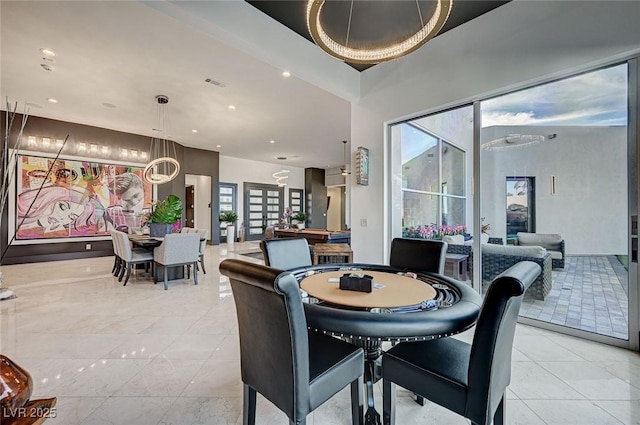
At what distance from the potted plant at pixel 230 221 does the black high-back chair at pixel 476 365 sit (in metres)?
9.18

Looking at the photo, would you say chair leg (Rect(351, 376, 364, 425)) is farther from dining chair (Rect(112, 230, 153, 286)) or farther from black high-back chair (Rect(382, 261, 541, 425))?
dining chair (Rect(112, 230, 153, 286))

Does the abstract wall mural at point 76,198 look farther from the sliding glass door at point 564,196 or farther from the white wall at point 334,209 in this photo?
the white wall at point 334,209

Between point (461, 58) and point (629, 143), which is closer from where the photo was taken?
point (629, 143)

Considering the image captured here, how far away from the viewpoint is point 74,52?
3.55 metres

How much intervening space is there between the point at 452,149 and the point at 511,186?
4.69 ft

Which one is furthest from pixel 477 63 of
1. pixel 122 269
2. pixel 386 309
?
pixel 122 269

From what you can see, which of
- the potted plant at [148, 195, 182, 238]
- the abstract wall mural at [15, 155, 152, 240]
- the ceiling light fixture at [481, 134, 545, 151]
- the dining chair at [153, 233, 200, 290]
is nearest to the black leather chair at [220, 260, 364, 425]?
the ceiling light fixture at [481, 134, 545, 151]

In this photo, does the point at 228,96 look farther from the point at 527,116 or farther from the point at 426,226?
the point at 527,116

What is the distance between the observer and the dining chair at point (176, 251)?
4227 millimetres

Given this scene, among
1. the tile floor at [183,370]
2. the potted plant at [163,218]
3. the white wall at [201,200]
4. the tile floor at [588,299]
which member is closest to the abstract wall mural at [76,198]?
the white wall at [201,200]

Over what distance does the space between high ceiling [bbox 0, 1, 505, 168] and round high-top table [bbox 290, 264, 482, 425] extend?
9.36 feet

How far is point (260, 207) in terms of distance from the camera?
1124 centimetres

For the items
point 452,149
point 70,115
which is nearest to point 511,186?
point 452,149

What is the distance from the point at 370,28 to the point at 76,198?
7.33 meters
